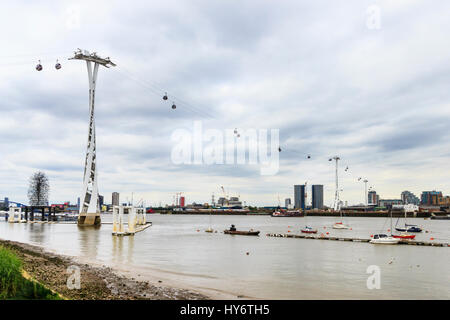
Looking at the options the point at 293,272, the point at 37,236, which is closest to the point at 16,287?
the point at 293,272

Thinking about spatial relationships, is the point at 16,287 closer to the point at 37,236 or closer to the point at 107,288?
the point at 107,288

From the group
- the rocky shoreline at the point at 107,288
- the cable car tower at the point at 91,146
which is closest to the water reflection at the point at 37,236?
the cable car tower at the point at 91,146

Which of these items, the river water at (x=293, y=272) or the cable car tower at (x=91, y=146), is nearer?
the river water at (x=293, y=272)

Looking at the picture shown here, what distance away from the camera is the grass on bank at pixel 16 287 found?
14902mm

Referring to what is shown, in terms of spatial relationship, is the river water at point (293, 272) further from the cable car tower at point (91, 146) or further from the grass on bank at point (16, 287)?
the cable car tower at point (91, 146)

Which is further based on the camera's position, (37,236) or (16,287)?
(37,236)

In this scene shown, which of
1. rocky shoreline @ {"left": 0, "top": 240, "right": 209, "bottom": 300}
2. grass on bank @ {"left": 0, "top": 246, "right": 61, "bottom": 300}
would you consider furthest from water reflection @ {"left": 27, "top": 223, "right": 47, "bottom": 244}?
grass on bank @ {"left": 0, "top": 246, "right": 61, "bottom": 300}

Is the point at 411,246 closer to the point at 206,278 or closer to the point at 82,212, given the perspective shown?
the point at 206,278

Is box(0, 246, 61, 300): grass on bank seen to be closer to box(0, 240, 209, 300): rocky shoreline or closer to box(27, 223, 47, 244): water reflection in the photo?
box(0, 240, 209, 300): rocky shoreline

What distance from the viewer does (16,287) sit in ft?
54.6

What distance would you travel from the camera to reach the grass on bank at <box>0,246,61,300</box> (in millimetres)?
14902

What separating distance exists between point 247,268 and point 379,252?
2773 cm

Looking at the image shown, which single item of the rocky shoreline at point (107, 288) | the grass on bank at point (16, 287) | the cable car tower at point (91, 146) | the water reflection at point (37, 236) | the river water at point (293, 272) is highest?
the cable car tower at point (91, 146)

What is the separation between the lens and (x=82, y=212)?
95.8 metres
